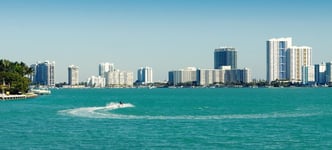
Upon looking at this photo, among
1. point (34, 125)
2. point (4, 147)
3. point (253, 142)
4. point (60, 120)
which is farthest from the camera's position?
point (60, 120)

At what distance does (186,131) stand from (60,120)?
15556 mm

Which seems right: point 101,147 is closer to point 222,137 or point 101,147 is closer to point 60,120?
point 222,137

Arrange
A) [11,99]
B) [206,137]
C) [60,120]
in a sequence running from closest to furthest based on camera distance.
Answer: [206,137]
[60,120]
[11,99]

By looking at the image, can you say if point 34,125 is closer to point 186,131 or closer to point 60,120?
point 60,120

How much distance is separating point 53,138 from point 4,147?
5026mm

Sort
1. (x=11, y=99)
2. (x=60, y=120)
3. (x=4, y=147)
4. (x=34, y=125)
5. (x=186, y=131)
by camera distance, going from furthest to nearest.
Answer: (x=11, y=99) → (x=60, y=120) → (x=34, y=125) → (x=186, y=131) → (x=4, y=147)

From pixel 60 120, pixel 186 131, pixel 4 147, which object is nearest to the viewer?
pixel 4 147

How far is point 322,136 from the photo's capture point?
4103 centimetres

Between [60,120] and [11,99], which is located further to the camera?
[11,99]

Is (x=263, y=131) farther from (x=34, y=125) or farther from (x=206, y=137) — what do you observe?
(x=34, y=125)

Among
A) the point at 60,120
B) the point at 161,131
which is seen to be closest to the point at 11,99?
the point at 60,120

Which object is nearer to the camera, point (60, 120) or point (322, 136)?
point (322, 136)

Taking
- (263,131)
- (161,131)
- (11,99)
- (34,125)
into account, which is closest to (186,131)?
(161,131)

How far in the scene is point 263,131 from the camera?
43.2 metres
